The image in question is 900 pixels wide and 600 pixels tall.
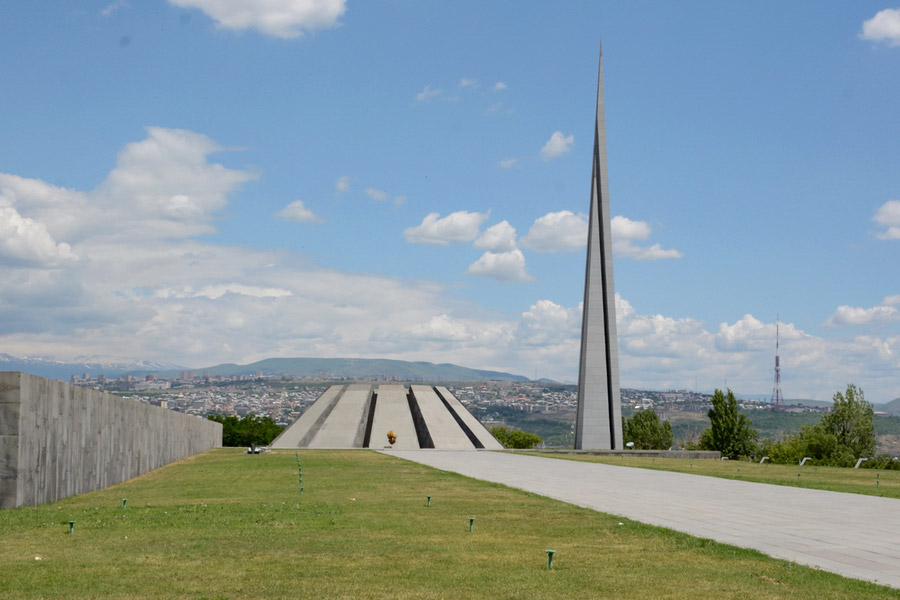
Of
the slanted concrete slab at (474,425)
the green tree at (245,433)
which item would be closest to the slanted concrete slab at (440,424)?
the slanted concrete slab at (474,425)

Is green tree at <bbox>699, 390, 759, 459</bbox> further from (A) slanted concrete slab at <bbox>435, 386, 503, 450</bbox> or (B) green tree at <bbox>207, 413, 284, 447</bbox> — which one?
(B) green tree at <bbox>207, 413, 284, 447</bbox>

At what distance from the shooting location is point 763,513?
15.7 m

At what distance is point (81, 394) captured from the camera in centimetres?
2188

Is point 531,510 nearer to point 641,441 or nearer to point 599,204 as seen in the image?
point 599,204

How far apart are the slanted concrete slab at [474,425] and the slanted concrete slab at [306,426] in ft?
40.7

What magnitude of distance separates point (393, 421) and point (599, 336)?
19.9 m

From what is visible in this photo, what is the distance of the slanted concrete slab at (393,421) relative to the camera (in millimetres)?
60469

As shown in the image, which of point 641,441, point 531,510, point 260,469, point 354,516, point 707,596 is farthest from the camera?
point 641,441

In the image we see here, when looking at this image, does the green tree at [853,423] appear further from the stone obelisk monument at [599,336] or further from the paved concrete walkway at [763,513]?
the paved concrete walkway at [763,513]

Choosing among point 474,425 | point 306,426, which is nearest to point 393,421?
point 474,425

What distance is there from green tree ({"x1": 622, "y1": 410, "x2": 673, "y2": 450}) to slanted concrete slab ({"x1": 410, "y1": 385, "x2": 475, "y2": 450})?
62.6 feet

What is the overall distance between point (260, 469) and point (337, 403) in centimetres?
5166

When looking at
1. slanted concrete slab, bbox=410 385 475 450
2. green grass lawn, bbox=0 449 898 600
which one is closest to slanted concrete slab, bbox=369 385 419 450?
slanted concrete slab, bbox=410 385 475 450

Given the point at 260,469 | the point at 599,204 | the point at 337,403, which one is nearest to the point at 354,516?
Result: the point at 260,469
